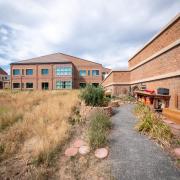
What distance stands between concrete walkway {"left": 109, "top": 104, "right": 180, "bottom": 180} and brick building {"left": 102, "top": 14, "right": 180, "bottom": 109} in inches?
143

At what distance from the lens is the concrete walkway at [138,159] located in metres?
3.22

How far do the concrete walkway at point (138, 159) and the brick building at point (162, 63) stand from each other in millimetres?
3629

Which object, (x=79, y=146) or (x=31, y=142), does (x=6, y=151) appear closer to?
(x=31, y=142)

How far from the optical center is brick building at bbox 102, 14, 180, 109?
7.20 metres

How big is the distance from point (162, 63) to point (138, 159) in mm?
6435

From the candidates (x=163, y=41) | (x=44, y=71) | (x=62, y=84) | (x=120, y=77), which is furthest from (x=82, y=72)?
(x=163, y=41)

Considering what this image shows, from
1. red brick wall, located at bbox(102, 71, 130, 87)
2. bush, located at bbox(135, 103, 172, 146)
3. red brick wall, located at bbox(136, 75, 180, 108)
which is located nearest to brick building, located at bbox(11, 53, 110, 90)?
red brick wall, located at bbox(102, 71, 130, 87)

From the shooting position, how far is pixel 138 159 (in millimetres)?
3742

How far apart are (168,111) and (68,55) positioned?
38822 mm

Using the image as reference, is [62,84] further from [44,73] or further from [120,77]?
[120,77]

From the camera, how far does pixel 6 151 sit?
15.4 feet

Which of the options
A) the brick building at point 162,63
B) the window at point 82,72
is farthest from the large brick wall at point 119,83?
the window at point 82,72

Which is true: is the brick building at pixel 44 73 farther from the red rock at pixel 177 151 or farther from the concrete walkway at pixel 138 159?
the red rock at pixel 177 151

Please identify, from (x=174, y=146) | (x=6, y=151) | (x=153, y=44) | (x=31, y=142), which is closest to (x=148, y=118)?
(x=174, y=146)
